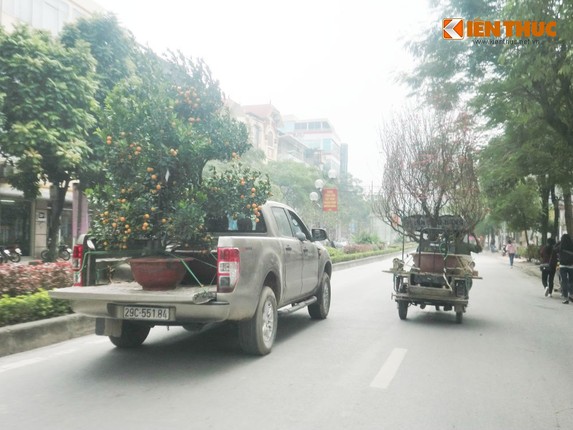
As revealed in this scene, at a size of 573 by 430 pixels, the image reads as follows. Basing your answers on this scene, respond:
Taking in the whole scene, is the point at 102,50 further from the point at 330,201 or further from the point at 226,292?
the point at 330,201

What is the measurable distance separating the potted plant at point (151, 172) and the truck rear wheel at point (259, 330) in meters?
0.97

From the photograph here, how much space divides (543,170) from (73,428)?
15853mm

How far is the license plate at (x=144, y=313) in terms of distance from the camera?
208 inches

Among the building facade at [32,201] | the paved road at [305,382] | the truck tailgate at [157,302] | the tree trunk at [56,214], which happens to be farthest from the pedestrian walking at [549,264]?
the building facade at [32,201]

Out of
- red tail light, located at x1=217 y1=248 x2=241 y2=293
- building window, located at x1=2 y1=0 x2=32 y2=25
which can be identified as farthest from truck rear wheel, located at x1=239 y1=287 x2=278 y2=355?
building window, located at x1=2 y1=0 x2=32 y2=25

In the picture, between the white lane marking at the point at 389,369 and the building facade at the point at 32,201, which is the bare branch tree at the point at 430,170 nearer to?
the white lane marking at the point at 389,369

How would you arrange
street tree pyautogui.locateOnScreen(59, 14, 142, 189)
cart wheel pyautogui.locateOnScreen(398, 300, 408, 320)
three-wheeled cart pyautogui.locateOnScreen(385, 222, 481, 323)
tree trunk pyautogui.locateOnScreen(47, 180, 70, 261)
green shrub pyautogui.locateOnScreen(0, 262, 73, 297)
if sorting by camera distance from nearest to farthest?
1. green shrub pyautogui.locateOnScreen(0, 262, 73, 297)
2. three-wheeled cart pyautogui.locateOnScreen(385, 222, 481, 323)
3. cart wheel pyautogui.locateOnScreen(398, 300, 408, 320)
4. tree trunk pyautogui.locateOnScreen(47, 180, 70, 261)
5. street tree pyautogui.locateOnScreen(59, 14, 142, 189)

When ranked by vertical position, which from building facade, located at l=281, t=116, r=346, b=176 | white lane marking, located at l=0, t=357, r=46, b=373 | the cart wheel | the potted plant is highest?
building facade, located at l=281, t=116, r=346, b=176

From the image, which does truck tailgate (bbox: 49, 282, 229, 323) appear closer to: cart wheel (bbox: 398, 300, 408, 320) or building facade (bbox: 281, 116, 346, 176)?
cart wheel (bbox: 398, 300, 408, 320)

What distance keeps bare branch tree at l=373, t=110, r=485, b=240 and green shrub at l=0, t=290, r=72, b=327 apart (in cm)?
1338

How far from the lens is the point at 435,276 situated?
365 inches

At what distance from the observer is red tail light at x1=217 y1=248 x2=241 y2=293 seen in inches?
210

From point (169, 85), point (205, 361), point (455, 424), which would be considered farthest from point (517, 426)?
point (169, 85)

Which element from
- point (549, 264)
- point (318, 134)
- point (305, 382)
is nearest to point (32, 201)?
point (549, 264)
